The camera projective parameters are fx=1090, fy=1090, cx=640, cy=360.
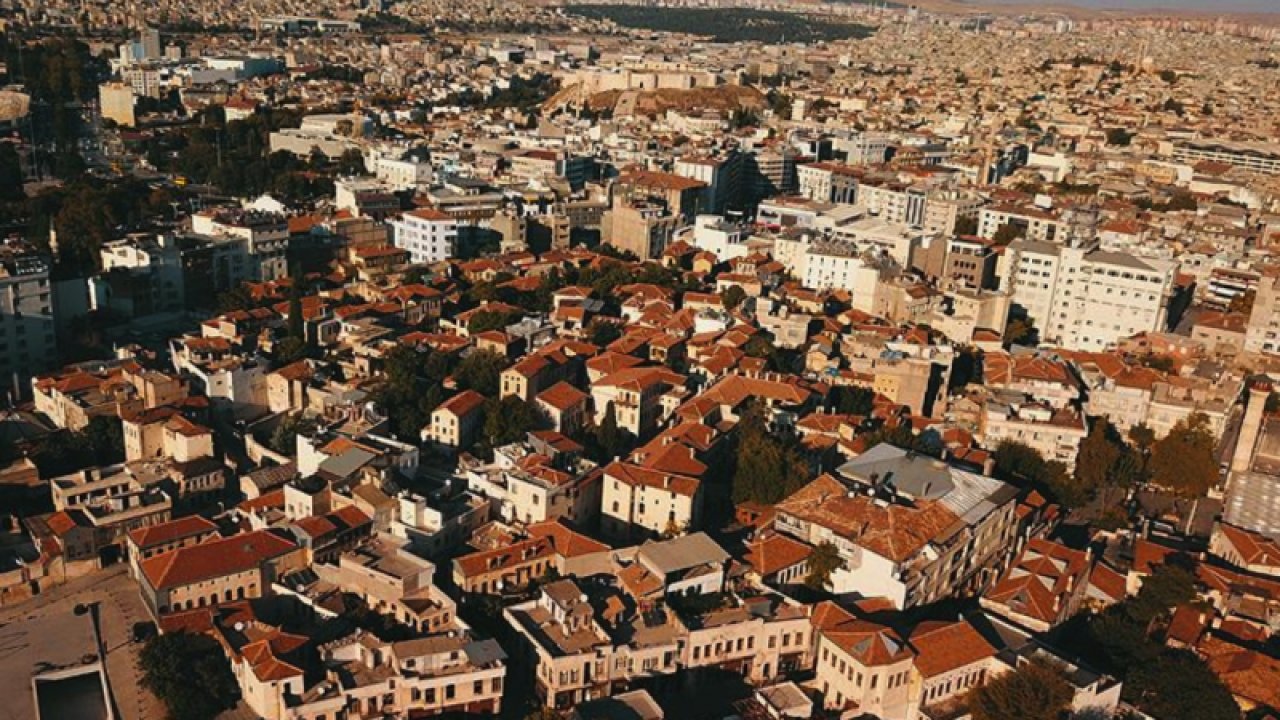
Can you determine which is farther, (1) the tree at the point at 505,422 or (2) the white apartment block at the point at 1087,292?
(2) the white apartment block at the point at 1087,292

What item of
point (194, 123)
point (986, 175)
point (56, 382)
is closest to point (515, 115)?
point (194, 123)

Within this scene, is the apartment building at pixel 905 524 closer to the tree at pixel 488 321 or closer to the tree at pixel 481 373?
the tree at pixel 481 373

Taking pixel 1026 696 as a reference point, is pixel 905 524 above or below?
above

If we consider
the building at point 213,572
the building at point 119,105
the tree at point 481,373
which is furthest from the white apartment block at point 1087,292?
the building at point 119,105

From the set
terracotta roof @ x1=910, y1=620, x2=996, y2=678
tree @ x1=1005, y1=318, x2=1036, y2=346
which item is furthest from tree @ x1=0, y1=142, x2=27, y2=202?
terracotta roof @ x1=910, y1=620, x2=996, y2=678

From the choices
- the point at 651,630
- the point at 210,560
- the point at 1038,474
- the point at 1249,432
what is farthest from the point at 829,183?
the point at 210,560

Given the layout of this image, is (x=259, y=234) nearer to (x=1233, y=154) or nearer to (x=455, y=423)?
(x=455, y=423)
